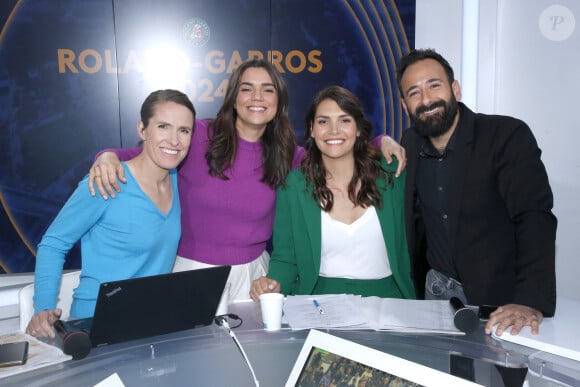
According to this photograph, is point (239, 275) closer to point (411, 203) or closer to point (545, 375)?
point (411, 203)

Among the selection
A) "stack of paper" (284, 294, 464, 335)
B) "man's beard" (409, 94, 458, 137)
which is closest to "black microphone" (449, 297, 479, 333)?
"stack of paper" (284, 294, 464, 335)

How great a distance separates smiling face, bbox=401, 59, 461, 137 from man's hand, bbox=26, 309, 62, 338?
1502 mm

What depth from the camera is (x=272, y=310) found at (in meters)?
1.57

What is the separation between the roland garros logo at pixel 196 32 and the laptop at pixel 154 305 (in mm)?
2482

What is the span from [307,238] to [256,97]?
28.3 inches

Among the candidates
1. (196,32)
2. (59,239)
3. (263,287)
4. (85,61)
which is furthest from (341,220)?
(85,61)

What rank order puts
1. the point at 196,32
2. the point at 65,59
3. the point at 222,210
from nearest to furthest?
the point at 222,210 < the point at 65,59 < the point at 196,32

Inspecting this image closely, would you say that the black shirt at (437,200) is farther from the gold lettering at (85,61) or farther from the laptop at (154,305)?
the gold lettering at (85,61)

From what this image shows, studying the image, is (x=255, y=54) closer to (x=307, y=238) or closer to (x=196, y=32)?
(x=196, y=32)

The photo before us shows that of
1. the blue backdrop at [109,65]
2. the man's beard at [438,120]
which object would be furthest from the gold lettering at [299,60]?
the man's beard at [438,120]

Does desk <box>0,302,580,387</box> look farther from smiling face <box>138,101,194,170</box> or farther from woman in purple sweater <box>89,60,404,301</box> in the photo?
woman in purple sweater <box>89,60,404,301</box>

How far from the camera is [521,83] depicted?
3.94 m

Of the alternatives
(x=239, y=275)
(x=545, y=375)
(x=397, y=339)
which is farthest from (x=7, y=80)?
(x=545, y=375)

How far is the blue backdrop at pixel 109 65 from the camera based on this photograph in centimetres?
338
